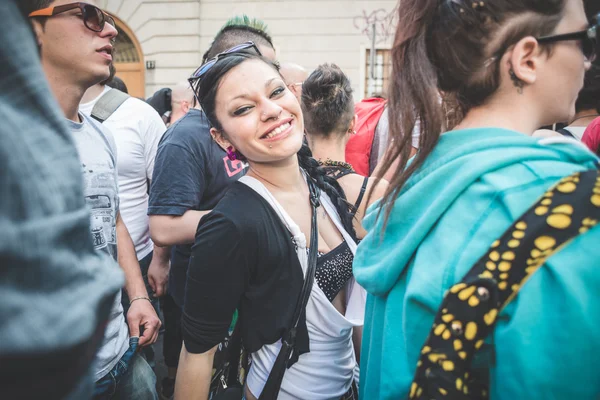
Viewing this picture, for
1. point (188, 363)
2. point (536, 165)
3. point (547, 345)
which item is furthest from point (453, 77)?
point (188, 363)

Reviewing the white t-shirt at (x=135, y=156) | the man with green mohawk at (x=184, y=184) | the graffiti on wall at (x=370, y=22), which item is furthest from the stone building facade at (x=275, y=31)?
the man with green mohawk at (x=184, y=184)

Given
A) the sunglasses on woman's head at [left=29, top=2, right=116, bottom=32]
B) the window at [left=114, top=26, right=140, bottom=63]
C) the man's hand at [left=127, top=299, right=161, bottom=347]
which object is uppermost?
the window at [left=114, top=26, right=140, bottom=63]

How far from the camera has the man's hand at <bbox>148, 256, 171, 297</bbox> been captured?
8.98ft

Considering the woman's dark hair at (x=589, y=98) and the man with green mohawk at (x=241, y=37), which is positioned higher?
the man with green mohawk at (x=241, y=37)

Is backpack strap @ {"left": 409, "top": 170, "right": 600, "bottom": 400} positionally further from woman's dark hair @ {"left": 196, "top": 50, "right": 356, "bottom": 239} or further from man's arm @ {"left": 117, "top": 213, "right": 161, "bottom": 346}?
man's arm @ {"left": 117, "top": 213, "right": 161, "bottom": 346}

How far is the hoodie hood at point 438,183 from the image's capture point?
0.78 meters

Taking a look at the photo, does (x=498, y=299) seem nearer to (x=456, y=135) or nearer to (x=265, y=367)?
(x=456, y=135)

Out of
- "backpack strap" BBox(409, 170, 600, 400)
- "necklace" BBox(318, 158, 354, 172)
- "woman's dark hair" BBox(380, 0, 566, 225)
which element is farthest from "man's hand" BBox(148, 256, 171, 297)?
"backpack strap" BBox(409, 170, 600, 400)

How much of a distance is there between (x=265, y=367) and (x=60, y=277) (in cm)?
113

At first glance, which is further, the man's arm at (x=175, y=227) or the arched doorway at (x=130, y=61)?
the arched doorway at (x=130, y=61)

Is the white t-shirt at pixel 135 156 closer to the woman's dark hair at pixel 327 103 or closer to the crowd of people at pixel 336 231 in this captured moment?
the crowd of people at pixel 336 231

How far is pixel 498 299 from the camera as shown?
71 centimetres

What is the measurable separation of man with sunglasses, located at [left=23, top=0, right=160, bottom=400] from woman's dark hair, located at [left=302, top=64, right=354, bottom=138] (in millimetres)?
1171

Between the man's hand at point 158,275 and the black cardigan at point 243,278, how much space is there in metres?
1.42
